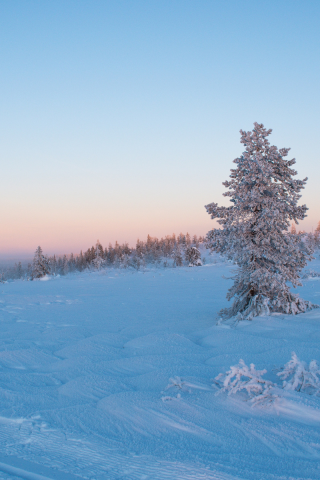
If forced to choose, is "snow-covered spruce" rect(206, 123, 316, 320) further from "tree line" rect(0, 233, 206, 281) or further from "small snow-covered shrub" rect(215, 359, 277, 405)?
"tree line" rect(0, 233, 206, 281)

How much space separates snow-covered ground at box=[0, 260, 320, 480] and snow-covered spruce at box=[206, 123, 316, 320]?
881 millimetres

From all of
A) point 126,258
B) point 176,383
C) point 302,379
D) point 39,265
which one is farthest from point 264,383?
point 126,258

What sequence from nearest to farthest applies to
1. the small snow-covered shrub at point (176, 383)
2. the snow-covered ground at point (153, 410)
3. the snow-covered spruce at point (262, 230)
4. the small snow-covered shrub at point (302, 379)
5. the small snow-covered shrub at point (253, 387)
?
1. the snow-covered ground at point (153, 410)
2. the small snow-covered shrub at point (253, 387)
3. the small snow-covered shrub at point (302, 379)
4. the small snow-covered shrub at point (176, 383)
5. the snow-covered spruce at point (262, 230)

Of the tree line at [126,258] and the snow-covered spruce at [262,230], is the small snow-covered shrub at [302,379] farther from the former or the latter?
the tree line at [126,258]

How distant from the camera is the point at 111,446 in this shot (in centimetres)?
274

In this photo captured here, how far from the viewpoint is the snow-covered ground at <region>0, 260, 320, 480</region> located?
7.95 ft

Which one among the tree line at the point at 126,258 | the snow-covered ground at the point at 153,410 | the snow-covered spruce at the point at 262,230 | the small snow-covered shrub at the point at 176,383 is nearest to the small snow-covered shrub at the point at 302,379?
the snow-covered ground at the point at 153,410

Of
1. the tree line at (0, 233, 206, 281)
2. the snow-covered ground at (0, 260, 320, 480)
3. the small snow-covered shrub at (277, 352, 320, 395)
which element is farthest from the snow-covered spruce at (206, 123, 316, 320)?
the tree line at (0, 233, 206, 281)

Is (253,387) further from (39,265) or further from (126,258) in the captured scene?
(126,258)

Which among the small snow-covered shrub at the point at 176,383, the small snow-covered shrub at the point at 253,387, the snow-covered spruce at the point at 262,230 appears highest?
the snow-covered spruce at the point at 262,230

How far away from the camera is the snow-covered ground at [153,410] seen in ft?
Answer: 7.95

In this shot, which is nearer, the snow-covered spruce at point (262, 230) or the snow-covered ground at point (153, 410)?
the snow-covered ground at point (153, 410)

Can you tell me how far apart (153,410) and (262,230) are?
5.70 m

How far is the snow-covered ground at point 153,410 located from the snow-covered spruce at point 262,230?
0.88m
